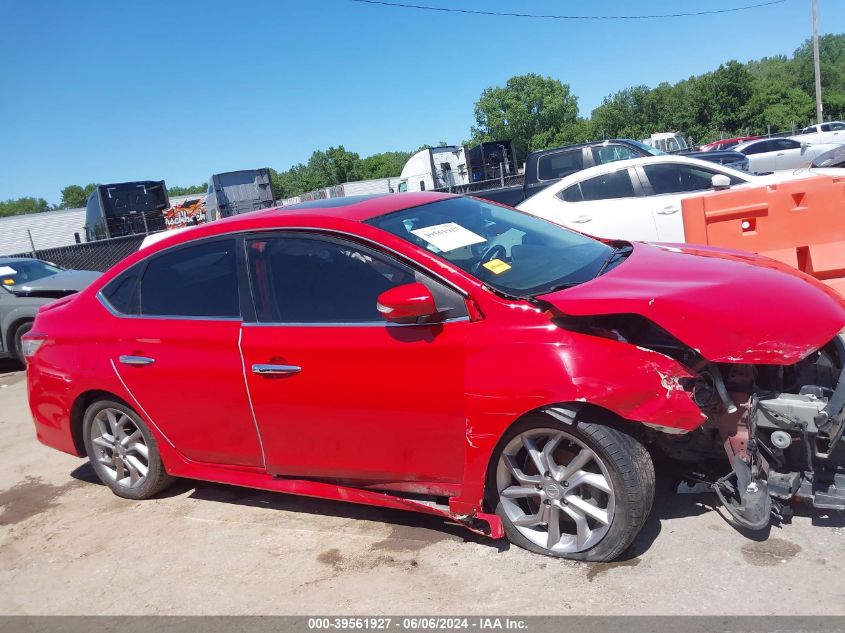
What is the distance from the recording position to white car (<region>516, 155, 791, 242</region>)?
7863 millimetres

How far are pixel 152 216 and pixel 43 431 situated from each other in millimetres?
21517

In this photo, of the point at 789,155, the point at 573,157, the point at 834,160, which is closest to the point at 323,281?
the point at 573,157

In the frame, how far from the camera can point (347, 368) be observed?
11.0 ft

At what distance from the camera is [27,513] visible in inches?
181

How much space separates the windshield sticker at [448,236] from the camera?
3451 millimetres

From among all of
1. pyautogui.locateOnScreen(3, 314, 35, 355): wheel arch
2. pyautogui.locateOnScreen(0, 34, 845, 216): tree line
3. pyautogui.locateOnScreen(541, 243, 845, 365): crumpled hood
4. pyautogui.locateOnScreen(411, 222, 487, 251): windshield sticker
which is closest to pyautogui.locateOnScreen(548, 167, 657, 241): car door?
pyautogui.locateOnScreen(411, 222, 487, 251): windshield sticker

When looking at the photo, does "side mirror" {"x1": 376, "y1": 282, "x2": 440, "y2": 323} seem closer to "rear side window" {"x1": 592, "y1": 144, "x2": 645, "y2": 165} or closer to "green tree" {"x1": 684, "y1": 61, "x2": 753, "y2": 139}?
"rear side window" {"x1": 592, "y1": 144, "x2": 645, "y2": 165}

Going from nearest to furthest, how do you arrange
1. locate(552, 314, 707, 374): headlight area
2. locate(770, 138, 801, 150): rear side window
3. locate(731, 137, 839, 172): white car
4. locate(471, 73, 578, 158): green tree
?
1. locate(552, 314, 707, 374): headlight area
2. locate(731, 137, 839, 172): white car
3. locate(770, 138, 801, 150): rear side window
4. locate(471, 73, 578, 158): green tree

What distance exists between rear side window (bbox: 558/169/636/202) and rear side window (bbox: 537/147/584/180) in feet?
15.2

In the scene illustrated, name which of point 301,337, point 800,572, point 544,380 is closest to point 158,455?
point 301,337

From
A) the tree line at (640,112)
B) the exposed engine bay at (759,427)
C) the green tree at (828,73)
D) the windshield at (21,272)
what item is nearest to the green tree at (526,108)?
the tree line at (640,112)

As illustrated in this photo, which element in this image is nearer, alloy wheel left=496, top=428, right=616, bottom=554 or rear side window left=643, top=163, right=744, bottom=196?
alloy wheel left=496, top=428, right=616, bottom=554

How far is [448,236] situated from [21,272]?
27.7 feet

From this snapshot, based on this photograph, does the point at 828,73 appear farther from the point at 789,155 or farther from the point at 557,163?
the point at 557,163
